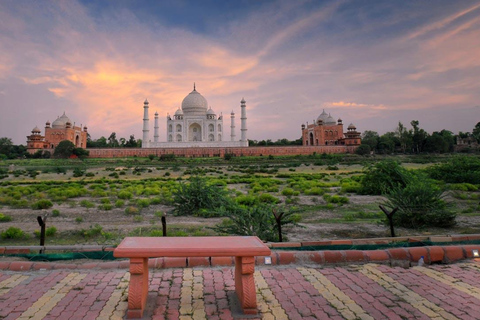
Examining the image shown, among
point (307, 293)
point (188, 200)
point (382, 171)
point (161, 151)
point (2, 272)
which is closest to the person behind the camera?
point (307, 293)

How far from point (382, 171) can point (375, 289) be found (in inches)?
390

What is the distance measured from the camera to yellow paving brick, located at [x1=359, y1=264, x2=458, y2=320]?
271 centimetres

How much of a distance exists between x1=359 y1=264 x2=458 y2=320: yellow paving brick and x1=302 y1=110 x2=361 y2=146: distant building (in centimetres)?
4406

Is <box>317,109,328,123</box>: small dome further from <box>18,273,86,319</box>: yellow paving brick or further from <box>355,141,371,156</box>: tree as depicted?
<box>18,273,86,319</box>: yellow paving brick

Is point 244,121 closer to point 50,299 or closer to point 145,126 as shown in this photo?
point 145,126

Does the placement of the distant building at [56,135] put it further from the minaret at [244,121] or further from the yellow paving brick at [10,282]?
the yellow paving brick at [10,282]

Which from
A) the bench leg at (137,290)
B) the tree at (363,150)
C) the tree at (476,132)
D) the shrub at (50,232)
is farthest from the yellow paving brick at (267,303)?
the tree at (476,132)

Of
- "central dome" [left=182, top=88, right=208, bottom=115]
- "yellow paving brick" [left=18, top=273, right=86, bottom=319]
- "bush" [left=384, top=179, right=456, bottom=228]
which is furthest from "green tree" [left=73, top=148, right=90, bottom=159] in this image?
"bush" [left=384, top=179, right=456, bottom=228]

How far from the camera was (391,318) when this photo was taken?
104 inches

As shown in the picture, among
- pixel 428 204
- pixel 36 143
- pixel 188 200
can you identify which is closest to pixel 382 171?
pixel 428 204

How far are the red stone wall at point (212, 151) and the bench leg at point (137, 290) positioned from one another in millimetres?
38803

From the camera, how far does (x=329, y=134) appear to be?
49188mm

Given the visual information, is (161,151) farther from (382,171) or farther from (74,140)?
(382,171)

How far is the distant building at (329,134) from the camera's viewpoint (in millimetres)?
45938
